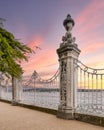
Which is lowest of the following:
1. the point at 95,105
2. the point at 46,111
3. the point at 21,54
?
the point at 46,111

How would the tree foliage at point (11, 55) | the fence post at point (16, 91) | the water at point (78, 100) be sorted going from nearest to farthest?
the tree foliage at point (11, 55)
the water at point (78, 100)
the fence post at point (16, 91)

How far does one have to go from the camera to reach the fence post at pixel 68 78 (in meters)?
8.57

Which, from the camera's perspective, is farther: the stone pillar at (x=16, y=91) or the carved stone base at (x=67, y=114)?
the stone pillar at (x=16, y=91)

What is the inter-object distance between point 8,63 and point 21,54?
0.39 metres

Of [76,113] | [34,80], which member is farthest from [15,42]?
[34,80]

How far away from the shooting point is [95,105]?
7.83 m

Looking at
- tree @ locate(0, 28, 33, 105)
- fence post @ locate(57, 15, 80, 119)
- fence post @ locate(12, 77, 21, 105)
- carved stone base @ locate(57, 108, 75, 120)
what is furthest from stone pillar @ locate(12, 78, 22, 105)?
tree @ locate(0, 28, 33, 105)

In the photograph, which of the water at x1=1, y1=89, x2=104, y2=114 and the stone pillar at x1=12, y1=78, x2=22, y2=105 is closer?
the water at x1=1, y1=89, x2=104, y2=114

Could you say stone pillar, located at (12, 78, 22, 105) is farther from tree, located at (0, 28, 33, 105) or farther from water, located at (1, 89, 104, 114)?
tree, located at (0, 28, 33, 105)

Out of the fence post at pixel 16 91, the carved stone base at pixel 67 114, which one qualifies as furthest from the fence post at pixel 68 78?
the fence post at pixel 16 91

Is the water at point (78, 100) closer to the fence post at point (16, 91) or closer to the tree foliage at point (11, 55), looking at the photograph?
the fence post at point (16, 91)

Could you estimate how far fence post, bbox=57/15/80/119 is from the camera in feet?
28.1

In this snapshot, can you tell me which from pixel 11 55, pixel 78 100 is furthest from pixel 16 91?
pixel 11 55

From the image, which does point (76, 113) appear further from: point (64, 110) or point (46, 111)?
point (46, 111)
